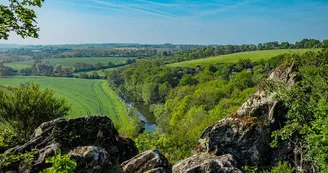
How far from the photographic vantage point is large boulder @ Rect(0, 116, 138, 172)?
1077cm

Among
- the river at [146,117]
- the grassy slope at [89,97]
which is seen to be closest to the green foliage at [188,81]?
the river at [146,117]

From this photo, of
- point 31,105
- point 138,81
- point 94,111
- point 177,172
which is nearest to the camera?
point 177,172

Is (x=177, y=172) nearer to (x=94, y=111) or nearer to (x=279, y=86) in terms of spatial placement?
(x=279, y=86)

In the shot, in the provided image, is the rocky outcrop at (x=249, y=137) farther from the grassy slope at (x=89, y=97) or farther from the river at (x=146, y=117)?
the river at (x=146, y=117)

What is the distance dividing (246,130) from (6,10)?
578 inches

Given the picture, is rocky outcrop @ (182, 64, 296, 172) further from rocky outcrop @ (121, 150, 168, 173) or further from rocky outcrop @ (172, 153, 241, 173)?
rocky outcrop @ (121, 150, 168, 173)

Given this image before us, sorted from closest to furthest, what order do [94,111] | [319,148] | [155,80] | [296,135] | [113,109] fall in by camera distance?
[319,148]
[296,135]
[94,111]
[113,109]
[155,80]

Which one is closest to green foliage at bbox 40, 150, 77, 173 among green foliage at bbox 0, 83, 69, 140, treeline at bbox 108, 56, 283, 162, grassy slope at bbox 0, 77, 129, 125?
green foliage at bbox 0, 83, 69, 140

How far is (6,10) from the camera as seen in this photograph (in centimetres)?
769

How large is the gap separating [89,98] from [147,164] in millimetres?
101778

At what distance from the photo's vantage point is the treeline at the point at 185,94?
41622mm

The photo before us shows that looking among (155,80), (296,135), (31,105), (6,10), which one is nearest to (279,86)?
(296,135)

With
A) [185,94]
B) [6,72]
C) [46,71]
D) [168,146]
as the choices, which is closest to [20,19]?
[168,146]

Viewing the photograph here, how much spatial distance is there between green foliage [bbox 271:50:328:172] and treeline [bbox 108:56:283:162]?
1428cm
